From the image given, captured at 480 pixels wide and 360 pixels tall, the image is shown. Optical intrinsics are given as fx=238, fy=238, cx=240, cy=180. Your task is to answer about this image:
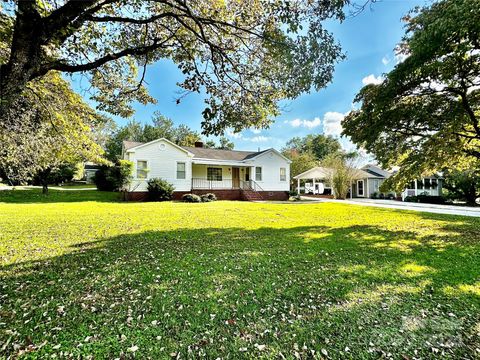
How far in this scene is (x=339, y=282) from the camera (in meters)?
3.98

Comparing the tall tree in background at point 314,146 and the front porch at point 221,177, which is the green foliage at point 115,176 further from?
the tall tree in background at point 314,146

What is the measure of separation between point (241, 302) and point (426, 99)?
9251 mm

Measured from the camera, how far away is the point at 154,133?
1687 inches

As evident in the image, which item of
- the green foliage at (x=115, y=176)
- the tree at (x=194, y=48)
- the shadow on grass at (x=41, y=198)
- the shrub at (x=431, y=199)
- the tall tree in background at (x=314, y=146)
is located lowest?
the shrub at (x=431, y=199)

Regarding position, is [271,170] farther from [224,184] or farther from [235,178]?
[224,184]

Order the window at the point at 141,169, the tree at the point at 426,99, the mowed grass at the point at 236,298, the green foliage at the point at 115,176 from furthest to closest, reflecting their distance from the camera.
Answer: the window at the point at 141,169 < the green foliage at the point at 115,176 < the tree at the point at 426,99 < the mowed grass at the point at 236,298

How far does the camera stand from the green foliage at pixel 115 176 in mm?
17531

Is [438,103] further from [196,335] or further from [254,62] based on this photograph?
[196,335]

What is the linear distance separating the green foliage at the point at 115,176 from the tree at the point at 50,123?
9677 mm

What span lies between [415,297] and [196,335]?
3210 mm

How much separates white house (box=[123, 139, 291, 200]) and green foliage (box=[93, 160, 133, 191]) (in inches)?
32.9

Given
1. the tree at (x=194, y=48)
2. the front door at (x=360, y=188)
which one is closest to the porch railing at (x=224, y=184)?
the front door at (x=360, y=188)

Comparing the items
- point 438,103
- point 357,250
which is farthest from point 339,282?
point 438,103

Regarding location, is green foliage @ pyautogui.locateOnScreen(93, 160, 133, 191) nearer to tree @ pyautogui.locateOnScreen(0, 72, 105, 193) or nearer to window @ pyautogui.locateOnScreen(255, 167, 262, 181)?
tree @ pyautogui.locateOnScreen(0, 72, 105, 193)
